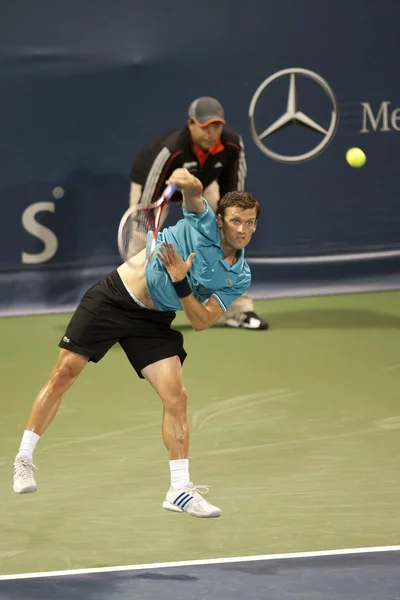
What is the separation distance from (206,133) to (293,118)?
5.40ft

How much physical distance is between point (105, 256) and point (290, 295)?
1722mm

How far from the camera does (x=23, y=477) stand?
669 centimetres

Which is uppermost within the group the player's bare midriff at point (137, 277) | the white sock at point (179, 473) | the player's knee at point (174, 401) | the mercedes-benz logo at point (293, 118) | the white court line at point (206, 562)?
the mercedes-benz logo at point (293, 118)

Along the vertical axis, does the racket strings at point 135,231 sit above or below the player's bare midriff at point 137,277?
above

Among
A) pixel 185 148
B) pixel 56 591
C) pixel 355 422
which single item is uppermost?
pixel 185 148

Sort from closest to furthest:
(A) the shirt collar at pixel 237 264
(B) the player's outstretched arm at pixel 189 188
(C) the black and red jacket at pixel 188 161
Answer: (B) the player's outstretched arm at pixel 189 188, (A) the shirt collar at pixel 237 264, (C) the black and red jacket at pixel 188 161

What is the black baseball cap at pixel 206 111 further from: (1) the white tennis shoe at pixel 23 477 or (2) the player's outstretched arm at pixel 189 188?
(1) the white tennis shoe at pixel 23 477

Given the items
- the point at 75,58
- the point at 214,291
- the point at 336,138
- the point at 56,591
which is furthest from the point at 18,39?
the point at 56,591

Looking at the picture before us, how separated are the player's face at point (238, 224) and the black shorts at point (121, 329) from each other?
1.97 ft

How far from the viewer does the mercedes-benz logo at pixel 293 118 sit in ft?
37.4

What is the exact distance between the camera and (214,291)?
21.6 ft

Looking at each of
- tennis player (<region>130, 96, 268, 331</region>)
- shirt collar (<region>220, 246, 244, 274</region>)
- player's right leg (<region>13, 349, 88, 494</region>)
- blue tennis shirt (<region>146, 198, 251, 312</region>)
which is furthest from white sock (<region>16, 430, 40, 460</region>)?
tennis player (<region>130, 96, 268, 331</region>)

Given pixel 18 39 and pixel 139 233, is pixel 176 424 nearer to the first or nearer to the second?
pixel 139 233

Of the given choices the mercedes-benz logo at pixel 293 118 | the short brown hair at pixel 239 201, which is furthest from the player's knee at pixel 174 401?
the mercedes-benz logo at pixel 293 118
